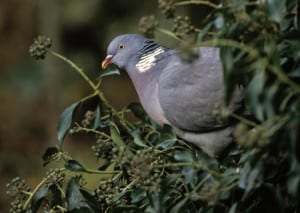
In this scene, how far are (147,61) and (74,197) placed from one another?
0.73m

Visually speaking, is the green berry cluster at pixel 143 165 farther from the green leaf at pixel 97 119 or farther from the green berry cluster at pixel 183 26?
the green leaf at pixel 97 119

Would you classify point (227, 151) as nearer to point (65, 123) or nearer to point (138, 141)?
point (138, 141)

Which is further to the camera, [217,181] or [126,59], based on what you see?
[126,59]

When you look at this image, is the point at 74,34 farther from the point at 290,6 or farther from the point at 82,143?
the point at 290,6

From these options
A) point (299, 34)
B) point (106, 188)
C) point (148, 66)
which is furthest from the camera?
point (148, 66)

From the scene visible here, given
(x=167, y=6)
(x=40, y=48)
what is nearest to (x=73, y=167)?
(x=40, y=48)

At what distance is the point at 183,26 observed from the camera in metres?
2.03

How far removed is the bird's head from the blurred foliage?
1.17 feet

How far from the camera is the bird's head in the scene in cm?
294

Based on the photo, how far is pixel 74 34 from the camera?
638cm

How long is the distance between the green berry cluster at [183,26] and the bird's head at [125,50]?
834mm

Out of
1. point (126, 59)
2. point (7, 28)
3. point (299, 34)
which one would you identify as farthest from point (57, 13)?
point (299, 34)

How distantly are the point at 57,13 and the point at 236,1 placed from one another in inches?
170

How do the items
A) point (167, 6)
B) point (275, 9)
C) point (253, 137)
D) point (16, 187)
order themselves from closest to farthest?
point (253, 137), point (275, 9), point (167, 6), point (16, 187)
